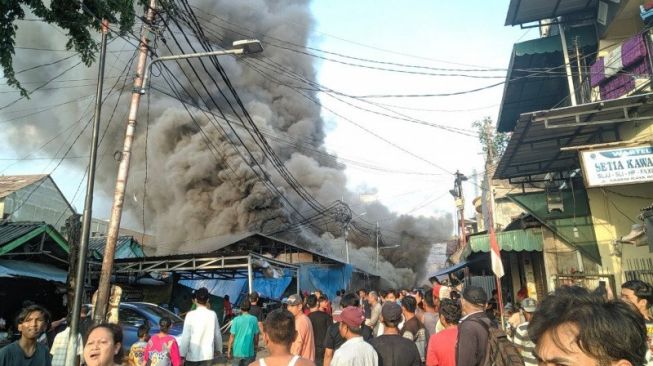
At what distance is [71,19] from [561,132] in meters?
8.45

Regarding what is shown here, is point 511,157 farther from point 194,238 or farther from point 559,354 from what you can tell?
point 194,238

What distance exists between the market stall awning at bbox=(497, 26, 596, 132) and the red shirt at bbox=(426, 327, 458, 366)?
7.85 metres

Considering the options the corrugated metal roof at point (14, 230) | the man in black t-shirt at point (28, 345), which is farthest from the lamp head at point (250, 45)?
the corrugated metal roof at point (14, 230)

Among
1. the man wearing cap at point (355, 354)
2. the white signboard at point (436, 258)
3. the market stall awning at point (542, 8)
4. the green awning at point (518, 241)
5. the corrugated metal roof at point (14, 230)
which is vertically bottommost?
the man wearing cap at point (355, 354)

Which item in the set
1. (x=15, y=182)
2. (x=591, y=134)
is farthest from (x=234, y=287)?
(x=591, y=134)

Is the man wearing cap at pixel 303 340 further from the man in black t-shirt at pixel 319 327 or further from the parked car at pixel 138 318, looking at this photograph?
the parked car at pixel 138 318

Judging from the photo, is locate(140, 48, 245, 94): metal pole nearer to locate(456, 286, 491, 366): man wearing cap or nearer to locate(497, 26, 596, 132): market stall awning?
locate(456, 286, 491, 366): man wearing cap

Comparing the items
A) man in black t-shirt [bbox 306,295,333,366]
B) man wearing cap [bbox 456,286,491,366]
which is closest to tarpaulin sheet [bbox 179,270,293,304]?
man in black t-shirt [bbox 306,295,333,366]

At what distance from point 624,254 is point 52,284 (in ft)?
48.5

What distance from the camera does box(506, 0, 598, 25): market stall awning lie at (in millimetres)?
9078

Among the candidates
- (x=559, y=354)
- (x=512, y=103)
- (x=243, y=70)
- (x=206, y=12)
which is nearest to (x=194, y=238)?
(x=243, y=70)

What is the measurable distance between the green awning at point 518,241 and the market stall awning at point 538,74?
3.46m

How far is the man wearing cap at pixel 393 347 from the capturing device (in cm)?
306

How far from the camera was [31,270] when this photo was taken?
397 inches
